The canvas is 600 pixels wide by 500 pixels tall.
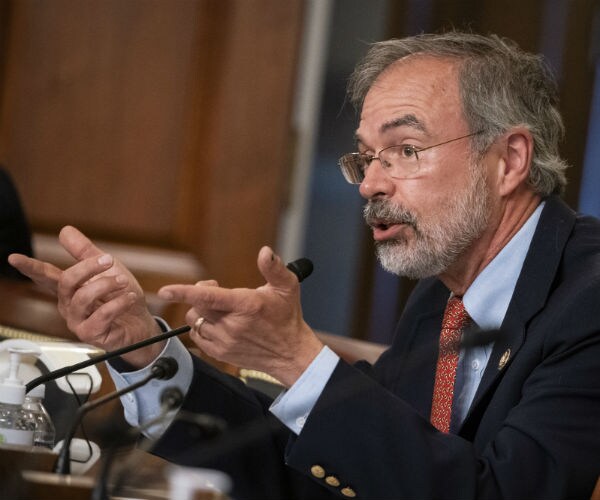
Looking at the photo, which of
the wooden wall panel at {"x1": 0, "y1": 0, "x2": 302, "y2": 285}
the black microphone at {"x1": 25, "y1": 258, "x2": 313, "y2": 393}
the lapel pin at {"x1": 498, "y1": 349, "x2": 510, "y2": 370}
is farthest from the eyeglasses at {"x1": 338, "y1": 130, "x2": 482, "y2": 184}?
the wooden wall panel at {"x1": 0, "y1": 0, "x2": 302, "y2": 285}

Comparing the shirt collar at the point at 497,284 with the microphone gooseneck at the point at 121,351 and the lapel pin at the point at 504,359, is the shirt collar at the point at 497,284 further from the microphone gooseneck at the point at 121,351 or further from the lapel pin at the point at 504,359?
the microphone gooseneck at the point at 121,351

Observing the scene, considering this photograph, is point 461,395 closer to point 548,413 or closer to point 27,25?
point 548,413

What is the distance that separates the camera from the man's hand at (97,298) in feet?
5.44

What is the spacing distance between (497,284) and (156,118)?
1.72 meters

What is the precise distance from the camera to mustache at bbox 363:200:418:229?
2.00m

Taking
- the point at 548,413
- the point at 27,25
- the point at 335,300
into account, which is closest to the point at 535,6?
the point at 335,300

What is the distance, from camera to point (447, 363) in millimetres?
2023

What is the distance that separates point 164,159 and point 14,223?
550mm

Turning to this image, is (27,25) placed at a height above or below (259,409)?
above

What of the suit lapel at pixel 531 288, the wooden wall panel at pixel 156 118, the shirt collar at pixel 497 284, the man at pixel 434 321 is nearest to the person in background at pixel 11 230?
the wooden wall panel at pixel 156 118

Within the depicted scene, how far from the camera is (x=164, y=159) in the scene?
3.40 m

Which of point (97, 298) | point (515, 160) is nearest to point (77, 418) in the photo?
point (97, 298)

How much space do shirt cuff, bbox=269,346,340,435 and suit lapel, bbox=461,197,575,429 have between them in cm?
34

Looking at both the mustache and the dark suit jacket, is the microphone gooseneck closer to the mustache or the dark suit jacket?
the dark suit jacket
